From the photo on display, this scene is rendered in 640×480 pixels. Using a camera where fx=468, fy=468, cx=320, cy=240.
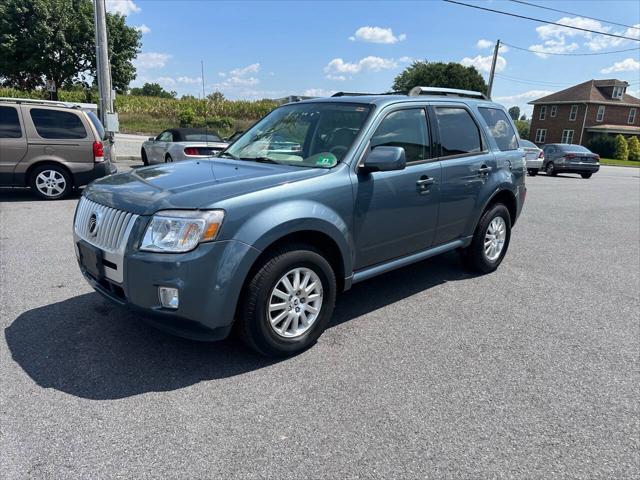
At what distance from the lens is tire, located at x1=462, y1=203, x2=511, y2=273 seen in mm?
5219

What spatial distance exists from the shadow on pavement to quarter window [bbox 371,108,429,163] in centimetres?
151

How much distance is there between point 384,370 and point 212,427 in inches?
49.2

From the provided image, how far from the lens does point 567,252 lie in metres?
6.77

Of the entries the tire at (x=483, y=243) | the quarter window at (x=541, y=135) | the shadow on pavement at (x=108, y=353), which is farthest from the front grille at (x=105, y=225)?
the quarter window at (x=541, y=135)

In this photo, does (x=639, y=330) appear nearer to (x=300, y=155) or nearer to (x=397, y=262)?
(x=397, y=262)

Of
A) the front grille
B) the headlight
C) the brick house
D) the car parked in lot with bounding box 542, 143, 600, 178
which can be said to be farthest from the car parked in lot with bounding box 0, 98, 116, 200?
the brick house

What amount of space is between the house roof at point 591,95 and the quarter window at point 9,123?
58.3 meters

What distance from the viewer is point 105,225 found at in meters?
3.22

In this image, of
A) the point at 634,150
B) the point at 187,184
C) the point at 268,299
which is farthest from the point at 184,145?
the point at 634,150

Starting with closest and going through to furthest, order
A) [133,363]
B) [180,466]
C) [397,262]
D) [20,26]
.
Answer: [180,466]
[133,363]
[397,262]
[20,26]

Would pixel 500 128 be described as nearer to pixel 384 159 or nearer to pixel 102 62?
pixel 384 159

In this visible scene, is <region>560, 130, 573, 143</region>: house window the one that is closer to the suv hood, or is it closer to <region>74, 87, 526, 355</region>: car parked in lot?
<region>74, 87, 526, 355</region>: car parked in lot

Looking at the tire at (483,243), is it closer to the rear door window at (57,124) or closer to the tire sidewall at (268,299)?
the tire sidewall at (268,299)

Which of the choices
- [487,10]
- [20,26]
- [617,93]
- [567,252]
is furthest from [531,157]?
[617,93]
